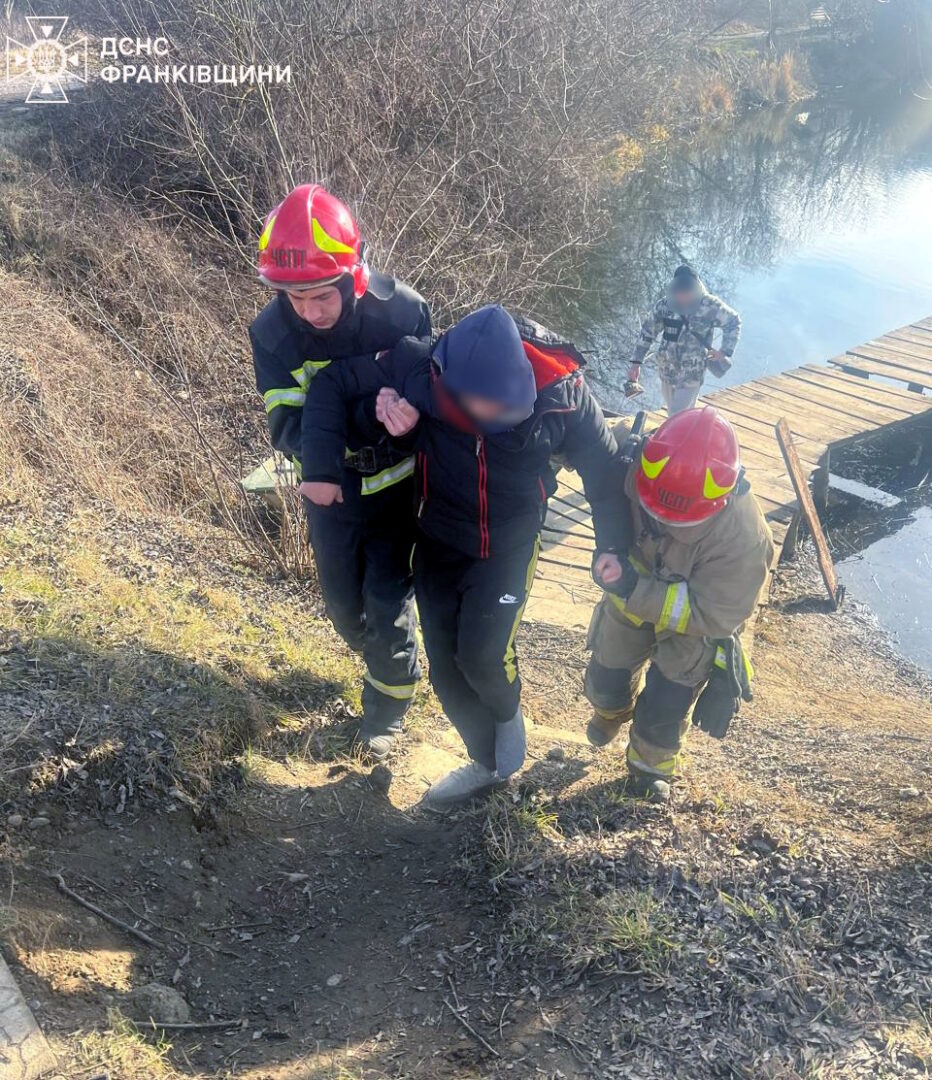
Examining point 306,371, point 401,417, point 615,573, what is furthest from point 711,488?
point 306,371

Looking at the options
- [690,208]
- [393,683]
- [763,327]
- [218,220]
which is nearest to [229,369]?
[218,220]

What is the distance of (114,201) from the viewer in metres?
11.1

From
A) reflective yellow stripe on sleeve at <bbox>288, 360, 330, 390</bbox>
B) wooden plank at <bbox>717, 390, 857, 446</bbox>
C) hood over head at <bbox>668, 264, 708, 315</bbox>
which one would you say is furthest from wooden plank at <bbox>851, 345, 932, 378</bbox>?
reflective yellow stripe on sleeve at <bbox>288, 360, 330, 390</bbox>

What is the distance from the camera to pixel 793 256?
1684 centimetres

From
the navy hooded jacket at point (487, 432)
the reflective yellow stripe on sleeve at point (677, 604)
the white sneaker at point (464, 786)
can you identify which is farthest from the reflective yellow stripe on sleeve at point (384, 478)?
the white sneaker at point (464, 786)

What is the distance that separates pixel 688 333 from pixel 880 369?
6.08 metres

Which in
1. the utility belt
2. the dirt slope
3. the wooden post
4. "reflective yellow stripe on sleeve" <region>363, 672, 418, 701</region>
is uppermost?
the utility belt

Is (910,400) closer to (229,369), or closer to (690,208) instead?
(229,369)

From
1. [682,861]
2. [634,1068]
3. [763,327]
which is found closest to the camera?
[634,1068]

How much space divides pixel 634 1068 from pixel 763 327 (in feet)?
43.4

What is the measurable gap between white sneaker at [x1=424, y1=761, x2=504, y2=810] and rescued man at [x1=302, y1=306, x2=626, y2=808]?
18 cm

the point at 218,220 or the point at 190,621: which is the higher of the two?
the point at 218,220

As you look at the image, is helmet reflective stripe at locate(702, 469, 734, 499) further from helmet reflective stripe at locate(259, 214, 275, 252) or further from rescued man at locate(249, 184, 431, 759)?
helmet reflective stripe at locate(259, 214, 275, 252)

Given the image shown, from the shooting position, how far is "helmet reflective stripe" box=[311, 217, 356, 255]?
2932mm
